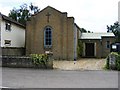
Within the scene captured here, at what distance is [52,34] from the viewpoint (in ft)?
118

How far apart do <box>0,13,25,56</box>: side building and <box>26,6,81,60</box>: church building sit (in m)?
2.42

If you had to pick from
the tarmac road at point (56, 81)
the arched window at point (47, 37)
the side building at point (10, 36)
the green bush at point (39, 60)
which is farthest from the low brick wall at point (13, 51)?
the tarmac road at point (56, 81)

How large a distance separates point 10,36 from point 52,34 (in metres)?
5.99

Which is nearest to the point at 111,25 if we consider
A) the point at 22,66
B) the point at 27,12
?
the point at 27,12

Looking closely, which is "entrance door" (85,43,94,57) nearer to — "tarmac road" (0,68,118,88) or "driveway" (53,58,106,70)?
"driveway" (53,58,106,70)

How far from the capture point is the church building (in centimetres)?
3503

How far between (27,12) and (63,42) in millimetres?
34461

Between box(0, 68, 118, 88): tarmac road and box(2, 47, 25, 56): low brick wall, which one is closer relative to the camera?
box(0, 68, 118, 88): tarmac road

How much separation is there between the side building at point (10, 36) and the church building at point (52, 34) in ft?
7.92

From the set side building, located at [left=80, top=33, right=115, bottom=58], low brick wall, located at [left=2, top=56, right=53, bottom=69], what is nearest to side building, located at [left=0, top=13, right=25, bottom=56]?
low brick wall, located at [left=2, top=56, right=53, bottom=69]

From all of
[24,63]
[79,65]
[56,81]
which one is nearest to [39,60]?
[24,63]

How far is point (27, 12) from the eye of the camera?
2667 inches

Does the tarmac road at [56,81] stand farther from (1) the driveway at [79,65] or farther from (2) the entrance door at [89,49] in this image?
(2) the entrance door at [89,49]

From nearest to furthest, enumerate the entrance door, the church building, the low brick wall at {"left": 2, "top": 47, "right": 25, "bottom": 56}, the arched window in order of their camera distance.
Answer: the low brick wall at {"left": 2, "top": 47, "right": 25, "bottom": 56}, the church building, the arched window, the entrance door
